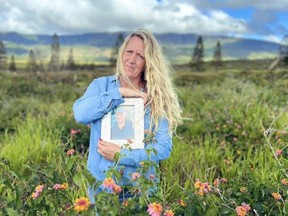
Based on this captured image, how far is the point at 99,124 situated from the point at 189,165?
237 centimetres

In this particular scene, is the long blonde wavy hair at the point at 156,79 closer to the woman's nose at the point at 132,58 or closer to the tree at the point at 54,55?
the woman's nose at the point at 132,58

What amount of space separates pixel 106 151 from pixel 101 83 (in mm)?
563

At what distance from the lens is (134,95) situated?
3.03 metres

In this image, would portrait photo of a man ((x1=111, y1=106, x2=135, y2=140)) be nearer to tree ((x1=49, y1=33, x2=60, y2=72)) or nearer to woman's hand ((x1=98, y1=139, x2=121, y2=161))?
woman's hand ((x1=98, y1=139, x2=121, y2=161))

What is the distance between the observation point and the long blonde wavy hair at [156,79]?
3.16 metres

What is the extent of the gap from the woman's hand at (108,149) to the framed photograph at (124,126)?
35 millimetres

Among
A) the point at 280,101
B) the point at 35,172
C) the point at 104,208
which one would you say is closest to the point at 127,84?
the point at 35,172

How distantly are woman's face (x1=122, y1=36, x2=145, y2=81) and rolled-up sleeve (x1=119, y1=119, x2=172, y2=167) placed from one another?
407 millimetres

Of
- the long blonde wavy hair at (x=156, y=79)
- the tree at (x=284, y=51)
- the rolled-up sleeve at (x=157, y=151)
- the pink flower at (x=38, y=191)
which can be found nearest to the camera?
the pink flower at (x=38, y=191)

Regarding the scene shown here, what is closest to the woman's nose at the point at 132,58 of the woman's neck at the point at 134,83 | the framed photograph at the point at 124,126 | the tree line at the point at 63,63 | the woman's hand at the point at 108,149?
the woman's neck at the point at 134,83

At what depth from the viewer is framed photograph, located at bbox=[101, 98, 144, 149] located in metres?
2.92

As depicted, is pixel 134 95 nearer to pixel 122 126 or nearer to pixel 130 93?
pixel 130 93

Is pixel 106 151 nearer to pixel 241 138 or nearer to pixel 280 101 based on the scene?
pixel 241 138

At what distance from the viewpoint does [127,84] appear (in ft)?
10.7
